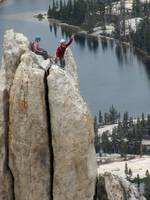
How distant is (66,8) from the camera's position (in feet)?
552

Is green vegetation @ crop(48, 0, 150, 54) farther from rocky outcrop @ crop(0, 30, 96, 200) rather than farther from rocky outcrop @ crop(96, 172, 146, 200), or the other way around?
rocky outcrop @ crop(0, 30, 96, 200)

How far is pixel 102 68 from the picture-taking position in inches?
4990

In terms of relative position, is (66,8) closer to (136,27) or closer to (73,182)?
(136,27)

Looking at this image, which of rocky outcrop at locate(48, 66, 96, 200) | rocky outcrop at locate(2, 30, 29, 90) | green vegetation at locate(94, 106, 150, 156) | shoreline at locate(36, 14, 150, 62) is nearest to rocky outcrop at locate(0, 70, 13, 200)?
rocky outcrop at locate(2, 30, 29, 90)

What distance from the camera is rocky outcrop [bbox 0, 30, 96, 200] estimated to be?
15.2 metres

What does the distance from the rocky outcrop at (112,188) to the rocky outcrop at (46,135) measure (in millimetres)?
610

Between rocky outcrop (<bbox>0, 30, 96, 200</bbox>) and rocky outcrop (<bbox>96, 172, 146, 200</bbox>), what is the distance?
24.0 inches

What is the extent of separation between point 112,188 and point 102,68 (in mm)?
110527

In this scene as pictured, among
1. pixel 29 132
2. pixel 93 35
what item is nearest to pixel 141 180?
pixel 29 132

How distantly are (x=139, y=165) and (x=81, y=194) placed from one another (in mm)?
59844

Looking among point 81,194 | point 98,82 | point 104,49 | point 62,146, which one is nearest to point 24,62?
point 62,146

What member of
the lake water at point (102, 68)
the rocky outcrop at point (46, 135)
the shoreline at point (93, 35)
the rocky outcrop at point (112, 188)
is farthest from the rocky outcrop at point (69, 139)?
the shoreline at point (93, 35)

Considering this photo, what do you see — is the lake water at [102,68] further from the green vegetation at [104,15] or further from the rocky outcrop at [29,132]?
the rocky outcrop at [29,132]

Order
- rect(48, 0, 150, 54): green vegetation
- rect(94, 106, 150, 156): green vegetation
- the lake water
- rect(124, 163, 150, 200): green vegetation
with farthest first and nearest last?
rect(48, 0, 150, 54): green vegetation < the lake water < rect(94, 106, 150, 156): green vegetation < rect(124, 163, 150, 200): green vegetation
